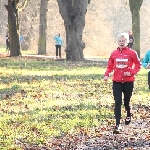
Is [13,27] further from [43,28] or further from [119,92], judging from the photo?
[119,92]

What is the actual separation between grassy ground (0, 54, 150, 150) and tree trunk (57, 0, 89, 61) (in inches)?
352

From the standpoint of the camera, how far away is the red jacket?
945 centimetres

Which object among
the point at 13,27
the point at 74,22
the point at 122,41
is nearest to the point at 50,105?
the point at 122,41

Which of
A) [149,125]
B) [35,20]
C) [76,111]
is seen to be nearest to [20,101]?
[76,111]

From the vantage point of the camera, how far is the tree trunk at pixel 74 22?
97.2ft

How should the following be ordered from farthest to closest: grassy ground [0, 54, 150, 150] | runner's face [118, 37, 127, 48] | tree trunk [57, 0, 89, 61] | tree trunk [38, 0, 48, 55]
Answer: tree trunk [38, 0, 48, 55] → tree trunk [57, 0, 89, 61] → runner's face [118, 37, 127, 48] → grassy ground [0, 54, 150, 150]

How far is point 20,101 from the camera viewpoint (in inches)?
511

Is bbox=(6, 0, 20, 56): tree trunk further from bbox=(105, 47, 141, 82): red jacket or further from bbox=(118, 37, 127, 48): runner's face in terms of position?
bbox=(118, 37, 127, 48): runner's face

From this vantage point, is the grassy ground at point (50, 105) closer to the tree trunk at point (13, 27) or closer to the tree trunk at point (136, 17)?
the tree trunk at point (13, 27)

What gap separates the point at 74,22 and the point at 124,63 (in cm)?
2066

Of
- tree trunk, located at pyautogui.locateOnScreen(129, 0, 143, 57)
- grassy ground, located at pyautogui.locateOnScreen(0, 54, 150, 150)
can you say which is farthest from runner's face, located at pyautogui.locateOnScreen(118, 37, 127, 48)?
tree trunk, located at pyautogui.locateOnScreen(129, 0, 143, 57)

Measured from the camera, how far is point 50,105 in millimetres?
12422

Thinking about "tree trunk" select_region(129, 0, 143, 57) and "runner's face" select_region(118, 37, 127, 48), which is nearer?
"runner's face" select_region(118, 37, 127, 48)

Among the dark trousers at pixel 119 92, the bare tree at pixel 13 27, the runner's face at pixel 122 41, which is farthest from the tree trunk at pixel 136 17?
the runner's face at pixel 122 41
